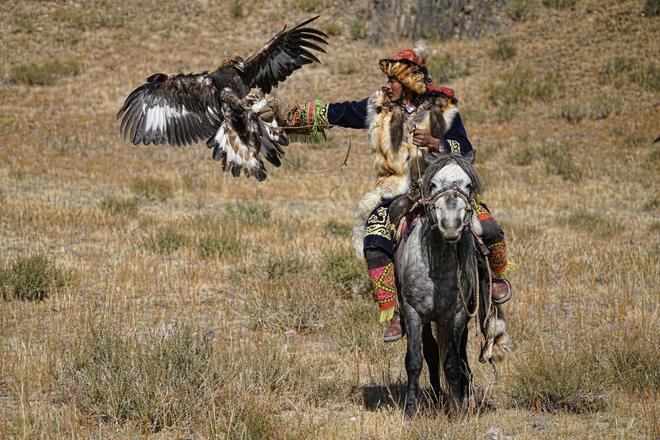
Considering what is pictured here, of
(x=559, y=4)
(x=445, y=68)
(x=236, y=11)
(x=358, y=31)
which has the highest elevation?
(x=559, y=4)

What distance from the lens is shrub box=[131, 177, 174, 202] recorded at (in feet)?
49.4

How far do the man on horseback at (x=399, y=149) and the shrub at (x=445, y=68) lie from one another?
20.2 m

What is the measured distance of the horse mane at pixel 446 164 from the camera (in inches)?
187

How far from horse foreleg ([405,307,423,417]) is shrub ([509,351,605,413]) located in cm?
117

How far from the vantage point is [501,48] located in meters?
26.3

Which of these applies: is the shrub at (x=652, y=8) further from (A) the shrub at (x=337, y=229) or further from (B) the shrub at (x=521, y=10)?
(A) the shrub at (x=337, y=229)

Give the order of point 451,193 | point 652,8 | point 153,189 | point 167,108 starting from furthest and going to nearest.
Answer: point 652,8, point 153,189, point 167,108, point 451,193

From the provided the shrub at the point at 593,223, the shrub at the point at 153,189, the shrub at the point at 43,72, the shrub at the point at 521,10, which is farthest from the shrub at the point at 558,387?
the shrub at the point at 521,10

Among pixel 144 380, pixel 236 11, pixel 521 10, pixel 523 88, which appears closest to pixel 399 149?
pixel 144 380

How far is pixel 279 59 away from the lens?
683 centimetres

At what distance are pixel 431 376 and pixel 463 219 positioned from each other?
1.60 metres

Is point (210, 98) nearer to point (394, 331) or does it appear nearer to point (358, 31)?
point (394, 331)

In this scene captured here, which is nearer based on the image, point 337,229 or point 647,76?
point 337,229

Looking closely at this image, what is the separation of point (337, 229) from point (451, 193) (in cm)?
746
